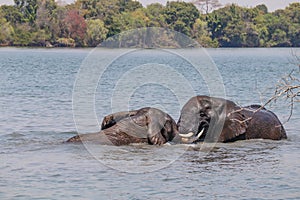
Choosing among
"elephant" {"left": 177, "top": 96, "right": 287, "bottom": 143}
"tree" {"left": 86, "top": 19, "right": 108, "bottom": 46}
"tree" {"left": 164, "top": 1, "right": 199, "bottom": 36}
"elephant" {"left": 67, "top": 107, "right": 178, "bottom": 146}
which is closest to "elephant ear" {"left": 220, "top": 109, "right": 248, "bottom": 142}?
"elephant" {"left": 177, "top": 96, "right": 287, "bottom": 143}

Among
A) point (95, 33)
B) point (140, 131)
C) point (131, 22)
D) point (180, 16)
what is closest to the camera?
point (140, 131)

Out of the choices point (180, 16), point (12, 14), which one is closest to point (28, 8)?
point (12, 14)

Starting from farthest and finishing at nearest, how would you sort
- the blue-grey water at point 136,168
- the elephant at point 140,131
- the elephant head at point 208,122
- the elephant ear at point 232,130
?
the elephant ear at point 232,130, the elephant head at point 208,122, the elephant at point 140,131, the blue-grey water at point 136,168

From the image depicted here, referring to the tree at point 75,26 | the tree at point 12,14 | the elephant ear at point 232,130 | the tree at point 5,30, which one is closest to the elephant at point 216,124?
the elephant ear at point 232,130

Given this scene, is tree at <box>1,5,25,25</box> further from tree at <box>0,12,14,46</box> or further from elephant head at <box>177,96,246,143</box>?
elephant head at <box>177,96,246,143</box>

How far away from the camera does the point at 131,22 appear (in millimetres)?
133625

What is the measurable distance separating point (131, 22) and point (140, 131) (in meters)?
119

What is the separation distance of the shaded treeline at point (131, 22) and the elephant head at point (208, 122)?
108 metres

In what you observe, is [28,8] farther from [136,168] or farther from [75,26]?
[136,168]

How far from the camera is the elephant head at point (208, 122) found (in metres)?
15.8

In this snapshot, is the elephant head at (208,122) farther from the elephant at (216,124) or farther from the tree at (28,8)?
the tree at (28,8)

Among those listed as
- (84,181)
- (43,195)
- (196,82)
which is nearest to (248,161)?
(84,181)

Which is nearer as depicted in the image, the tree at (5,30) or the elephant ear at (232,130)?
the elephant ear at (232,130)

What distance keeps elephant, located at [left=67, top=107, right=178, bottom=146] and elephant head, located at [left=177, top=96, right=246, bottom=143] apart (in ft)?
1.06
